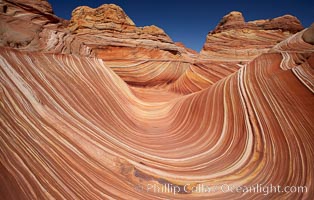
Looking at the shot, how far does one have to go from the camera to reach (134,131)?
3.12 m

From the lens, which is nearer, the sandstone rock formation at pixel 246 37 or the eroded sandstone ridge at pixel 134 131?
the eroded sandstone ridge at pixel 134 131

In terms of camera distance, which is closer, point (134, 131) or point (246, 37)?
point (134, 131)

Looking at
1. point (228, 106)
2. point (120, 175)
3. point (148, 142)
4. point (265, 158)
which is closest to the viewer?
point (120, 175)

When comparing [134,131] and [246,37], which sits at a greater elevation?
[246,37]

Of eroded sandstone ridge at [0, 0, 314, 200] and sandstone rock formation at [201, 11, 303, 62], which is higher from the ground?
sandstone rock formation at [201, 11, 303, 62]

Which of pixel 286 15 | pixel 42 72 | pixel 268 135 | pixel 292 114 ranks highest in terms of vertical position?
pixel 286 15

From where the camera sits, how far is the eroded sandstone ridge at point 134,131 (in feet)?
5.43

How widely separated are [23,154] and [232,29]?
12.3 meters

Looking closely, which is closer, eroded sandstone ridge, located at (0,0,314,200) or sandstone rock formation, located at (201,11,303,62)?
eroded sandstone ridge, located at (0,0,314,200)

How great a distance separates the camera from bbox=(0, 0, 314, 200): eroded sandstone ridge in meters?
1.66

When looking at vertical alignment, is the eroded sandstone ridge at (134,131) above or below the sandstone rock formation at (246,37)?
below

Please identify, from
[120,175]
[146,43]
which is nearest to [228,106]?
[120,175]

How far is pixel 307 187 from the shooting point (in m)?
1.85

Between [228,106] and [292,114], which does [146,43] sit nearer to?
[228,106]
